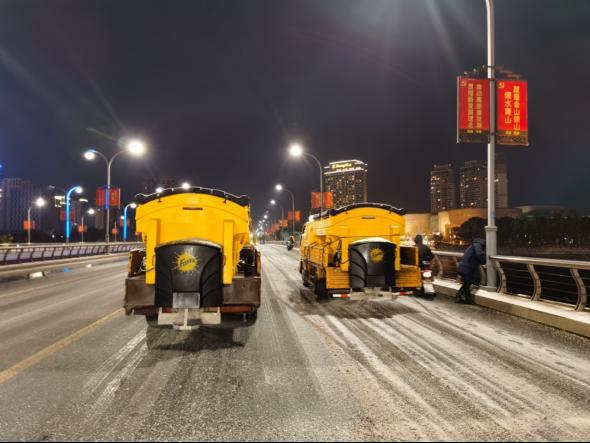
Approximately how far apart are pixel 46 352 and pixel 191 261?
2343 millimetres

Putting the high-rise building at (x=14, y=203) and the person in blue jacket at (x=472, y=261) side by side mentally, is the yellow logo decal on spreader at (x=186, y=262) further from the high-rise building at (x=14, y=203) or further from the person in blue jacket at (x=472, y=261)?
the high-rise building at (x=14, y=203)

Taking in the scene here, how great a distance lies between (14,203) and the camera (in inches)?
6526

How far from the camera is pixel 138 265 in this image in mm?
8320

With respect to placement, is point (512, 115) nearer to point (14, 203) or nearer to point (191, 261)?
point (191, 261)

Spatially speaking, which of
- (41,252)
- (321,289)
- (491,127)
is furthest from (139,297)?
(41,252)

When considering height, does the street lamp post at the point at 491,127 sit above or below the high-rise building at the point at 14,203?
below

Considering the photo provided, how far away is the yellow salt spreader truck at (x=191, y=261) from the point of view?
6.68 meters

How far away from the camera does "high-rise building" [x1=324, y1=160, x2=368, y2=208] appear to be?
170m

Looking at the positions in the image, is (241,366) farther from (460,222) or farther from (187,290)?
(460,222)

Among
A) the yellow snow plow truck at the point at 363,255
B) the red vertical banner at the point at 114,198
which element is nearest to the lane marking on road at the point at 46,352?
the yellow snow plow truck at the point at 363,255

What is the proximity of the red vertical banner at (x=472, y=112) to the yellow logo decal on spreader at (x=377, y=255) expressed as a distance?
15.2 feet

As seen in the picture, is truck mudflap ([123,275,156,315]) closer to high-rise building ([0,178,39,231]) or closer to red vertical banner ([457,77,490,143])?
red vertical banner ([457,77,490,143])

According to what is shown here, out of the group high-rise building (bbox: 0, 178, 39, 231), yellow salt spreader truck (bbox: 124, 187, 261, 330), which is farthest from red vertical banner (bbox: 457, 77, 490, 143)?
high-rise building (bbox: 0, 178, 39, 231)

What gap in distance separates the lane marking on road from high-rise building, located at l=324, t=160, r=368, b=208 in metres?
163
